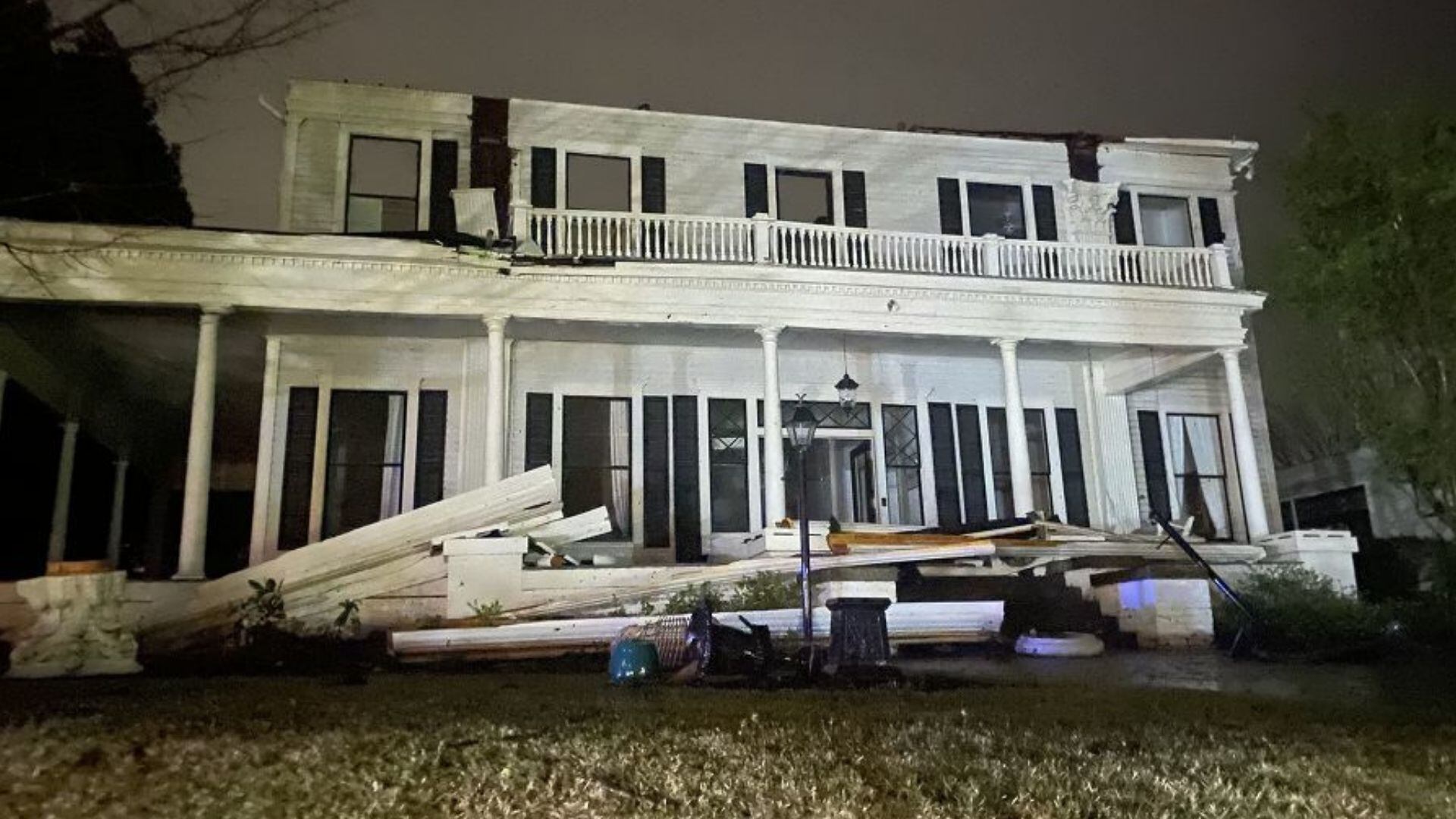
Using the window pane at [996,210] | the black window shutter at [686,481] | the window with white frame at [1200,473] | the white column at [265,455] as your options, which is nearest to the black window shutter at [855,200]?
the window pane at [996,210]

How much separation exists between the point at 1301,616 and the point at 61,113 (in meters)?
16.7

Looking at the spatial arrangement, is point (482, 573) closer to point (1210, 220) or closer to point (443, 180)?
point (443, 180)

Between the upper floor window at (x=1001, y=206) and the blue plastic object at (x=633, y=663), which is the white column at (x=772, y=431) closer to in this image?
the blue plastic object at (x=633, y=663)

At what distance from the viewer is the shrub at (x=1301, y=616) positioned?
12508 millimetres

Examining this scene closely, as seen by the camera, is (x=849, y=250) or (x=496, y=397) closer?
(x=496, y=397)

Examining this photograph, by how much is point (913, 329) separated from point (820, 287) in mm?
1776

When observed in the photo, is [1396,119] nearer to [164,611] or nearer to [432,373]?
[432,373]

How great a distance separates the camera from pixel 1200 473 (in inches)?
763

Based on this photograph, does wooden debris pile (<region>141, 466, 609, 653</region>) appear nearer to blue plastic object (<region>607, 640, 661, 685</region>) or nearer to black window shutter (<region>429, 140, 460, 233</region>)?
blue plastic object (<region>607, 640, 661, 685</region>)

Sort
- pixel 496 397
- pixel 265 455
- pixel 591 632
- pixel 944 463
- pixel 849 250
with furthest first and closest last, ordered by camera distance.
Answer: pixel 944 463, pixel 849 250, pixel 265 455, pixel 496 397, pixel 591 632

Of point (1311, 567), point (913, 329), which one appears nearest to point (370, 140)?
point (913, 329)

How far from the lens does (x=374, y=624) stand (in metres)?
12.8

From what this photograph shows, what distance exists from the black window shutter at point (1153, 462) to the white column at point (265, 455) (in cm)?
1623

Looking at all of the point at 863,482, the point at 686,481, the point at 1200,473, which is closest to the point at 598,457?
the point at 686,481
